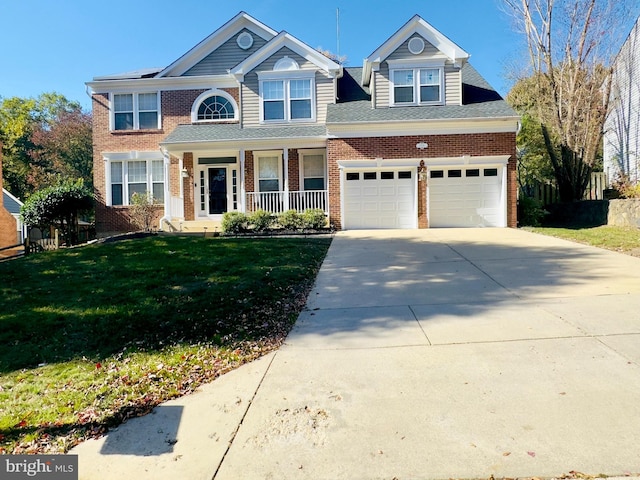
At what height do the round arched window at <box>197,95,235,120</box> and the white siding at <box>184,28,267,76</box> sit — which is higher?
the white siding at <box>184,28,267,76</box>

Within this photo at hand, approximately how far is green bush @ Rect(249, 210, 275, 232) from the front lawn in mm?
5160

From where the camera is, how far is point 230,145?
1495 centimetres

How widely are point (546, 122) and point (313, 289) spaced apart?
17.5m

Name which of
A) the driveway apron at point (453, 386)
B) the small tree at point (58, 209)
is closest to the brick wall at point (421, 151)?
the driveway apron at point (453, 386)

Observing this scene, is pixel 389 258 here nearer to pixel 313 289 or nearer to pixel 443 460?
pixel 313 289

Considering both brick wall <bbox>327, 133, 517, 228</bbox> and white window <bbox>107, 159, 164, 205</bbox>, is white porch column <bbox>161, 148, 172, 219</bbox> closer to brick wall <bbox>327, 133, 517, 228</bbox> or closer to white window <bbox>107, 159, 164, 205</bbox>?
white window <bbox>107, 159, 164, 205</bbox>

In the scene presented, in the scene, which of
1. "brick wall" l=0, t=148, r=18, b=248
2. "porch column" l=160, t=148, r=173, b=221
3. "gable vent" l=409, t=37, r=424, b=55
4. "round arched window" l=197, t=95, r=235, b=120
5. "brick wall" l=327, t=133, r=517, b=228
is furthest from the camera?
"brick wall" l=0, t=148, r=18, b=248

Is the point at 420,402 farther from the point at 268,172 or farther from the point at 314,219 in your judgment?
the point at 268,172

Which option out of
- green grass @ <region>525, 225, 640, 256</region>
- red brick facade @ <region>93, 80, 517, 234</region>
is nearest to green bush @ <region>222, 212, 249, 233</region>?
red brick facade @ <region>93, 80, 517, 234</region>

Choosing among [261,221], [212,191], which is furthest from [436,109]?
[212,191]

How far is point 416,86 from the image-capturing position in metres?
15.2

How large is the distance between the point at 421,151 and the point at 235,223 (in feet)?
22.2

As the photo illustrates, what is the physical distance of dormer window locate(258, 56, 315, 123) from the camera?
15906 millimetres

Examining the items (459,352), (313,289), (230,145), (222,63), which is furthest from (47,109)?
(459,352)
